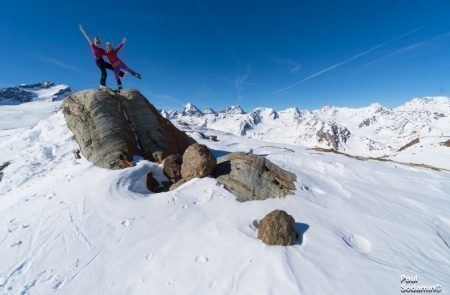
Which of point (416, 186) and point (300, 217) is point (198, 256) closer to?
point (300, 217)

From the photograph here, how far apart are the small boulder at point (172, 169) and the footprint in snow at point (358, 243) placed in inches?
303

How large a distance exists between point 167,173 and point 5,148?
11.0 meters

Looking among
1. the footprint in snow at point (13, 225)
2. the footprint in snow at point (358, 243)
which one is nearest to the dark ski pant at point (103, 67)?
the footprint in snow at point (13, 225)

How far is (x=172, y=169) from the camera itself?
40.3ft

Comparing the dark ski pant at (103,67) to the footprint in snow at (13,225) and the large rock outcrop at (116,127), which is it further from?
the footprint in snow at (13,225)

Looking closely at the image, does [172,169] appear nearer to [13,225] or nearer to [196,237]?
[196,237]

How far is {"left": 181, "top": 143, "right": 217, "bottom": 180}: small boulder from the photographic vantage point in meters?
11.2

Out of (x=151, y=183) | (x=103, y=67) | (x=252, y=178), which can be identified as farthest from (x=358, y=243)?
(x=103, y=67)

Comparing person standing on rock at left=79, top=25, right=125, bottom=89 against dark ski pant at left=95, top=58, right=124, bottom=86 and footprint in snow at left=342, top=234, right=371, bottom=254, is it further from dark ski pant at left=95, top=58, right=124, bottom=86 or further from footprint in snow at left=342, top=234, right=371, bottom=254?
footprint in snow at left=342, top=234, right=371, bottom=254

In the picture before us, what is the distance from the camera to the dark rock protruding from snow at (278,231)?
7.34m

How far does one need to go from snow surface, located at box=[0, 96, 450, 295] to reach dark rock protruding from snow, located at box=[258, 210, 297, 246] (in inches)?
9.1

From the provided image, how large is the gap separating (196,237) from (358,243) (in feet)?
17.1

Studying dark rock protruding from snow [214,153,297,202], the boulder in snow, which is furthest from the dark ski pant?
dark rock protruding from snow [214,153,297,202]

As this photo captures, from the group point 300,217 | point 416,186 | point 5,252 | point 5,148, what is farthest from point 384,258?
point 5,148
